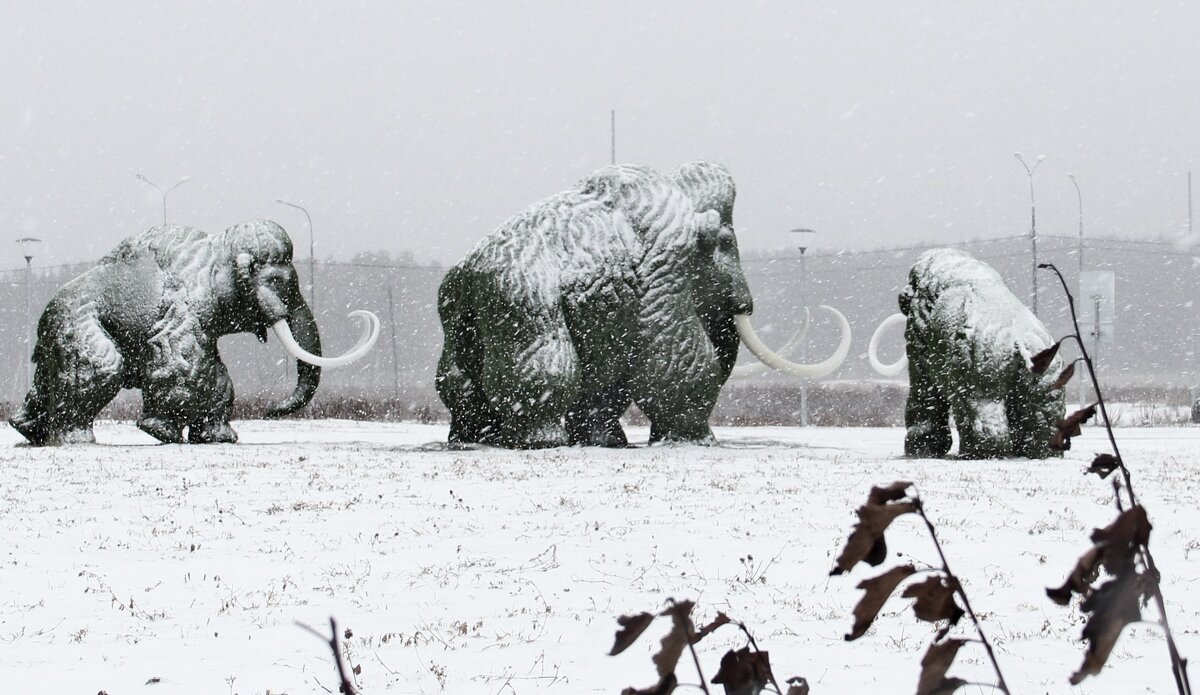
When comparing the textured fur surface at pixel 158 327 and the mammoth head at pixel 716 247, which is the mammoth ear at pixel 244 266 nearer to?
the textured fur surface at pixel 158 327

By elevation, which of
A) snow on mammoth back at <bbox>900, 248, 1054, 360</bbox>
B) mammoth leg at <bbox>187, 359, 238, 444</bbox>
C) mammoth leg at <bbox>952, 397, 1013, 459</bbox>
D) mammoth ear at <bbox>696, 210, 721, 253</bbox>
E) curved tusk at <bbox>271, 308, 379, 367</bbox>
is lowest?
mammoth leg at <bbox>187, 359, 238, 444</bbox>

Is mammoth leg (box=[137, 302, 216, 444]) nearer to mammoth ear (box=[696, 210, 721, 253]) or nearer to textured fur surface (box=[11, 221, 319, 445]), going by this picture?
textured fur surface (box=[11, 221, 319, 445])

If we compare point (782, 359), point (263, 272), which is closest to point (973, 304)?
point (782, 359)

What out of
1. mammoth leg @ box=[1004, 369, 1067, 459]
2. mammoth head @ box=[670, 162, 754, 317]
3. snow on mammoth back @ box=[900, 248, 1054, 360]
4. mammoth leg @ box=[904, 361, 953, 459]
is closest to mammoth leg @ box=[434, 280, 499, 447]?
mammoth head @ box=[670, 162, 754, 317]

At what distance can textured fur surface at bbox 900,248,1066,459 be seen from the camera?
1002cm

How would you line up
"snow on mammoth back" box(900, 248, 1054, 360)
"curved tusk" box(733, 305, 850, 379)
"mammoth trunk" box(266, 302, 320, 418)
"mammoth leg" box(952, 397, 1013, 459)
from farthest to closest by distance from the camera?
"mammoth trunk" box(266, 302, 320, 418) → "curved tusk" box(733, 305, 850, 379) → "mammoth leg" box(952, 397, 1013, 459) → "snow on mammoth back" box(900, 248, 1054, 360)

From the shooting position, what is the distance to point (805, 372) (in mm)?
13000

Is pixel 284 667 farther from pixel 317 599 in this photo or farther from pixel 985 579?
pixel 985 579

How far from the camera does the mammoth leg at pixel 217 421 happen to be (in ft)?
42.2

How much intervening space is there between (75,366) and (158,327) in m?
0.83

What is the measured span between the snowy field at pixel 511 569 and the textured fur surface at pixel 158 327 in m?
2.25

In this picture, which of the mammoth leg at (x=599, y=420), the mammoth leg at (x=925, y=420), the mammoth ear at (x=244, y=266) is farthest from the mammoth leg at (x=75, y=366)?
the mammoth leg at (x=925, y=420)

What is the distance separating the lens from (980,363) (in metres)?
9.99

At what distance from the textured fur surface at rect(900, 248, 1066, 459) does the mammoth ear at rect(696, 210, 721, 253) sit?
2.25 meters
